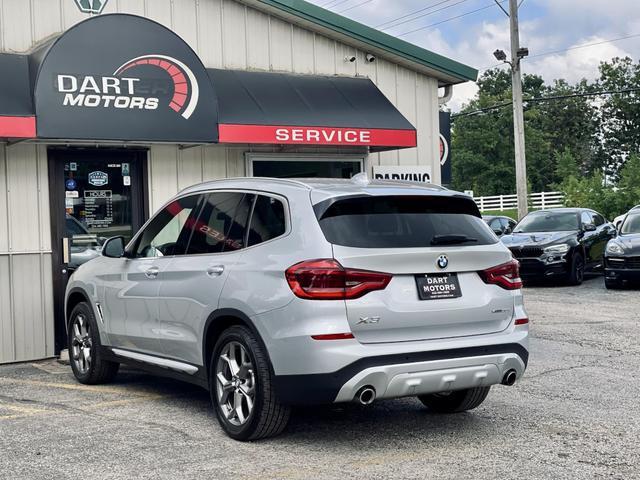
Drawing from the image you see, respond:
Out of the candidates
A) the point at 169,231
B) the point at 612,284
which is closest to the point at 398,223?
the point at 169,231

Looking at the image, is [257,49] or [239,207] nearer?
[239,207]

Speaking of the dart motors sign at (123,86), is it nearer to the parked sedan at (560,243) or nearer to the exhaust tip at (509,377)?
the exhaust tip at (509,377)

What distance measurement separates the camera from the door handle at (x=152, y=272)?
7409 mm

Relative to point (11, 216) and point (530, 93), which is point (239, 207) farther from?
point (530, 93)

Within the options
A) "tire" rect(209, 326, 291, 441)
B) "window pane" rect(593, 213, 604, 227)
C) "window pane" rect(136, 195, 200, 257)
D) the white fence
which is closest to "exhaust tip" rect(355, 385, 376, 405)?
"tire" rect(209, 326, 291, 441)

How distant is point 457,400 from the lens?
7.08 m

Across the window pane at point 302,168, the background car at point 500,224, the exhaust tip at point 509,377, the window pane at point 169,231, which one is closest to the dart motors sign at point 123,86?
the window pane at point 302,168

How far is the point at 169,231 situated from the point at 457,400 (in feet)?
8.87

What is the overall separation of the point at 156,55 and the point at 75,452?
223 inches

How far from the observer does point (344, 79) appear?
12.8 m

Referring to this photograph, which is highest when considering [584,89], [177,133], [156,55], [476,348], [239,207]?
[584,89]

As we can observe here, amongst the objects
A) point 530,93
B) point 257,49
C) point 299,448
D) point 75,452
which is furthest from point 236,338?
point 530,93

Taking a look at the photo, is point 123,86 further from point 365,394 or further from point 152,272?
point 365,394

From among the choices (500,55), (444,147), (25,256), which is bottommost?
(25,256)
